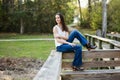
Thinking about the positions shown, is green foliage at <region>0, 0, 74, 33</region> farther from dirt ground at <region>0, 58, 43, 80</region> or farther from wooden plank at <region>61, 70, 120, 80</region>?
wooden plank at <region>61, 70, 120, 80</region>

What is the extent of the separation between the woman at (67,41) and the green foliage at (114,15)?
25083 millimetres

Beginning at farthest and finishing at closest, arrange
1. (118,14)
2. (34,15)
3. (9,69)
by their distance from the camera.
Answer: (34,15) → (118,14) → (9,69)

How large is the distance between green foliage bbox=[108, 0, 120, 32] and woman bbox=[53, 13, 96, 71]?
2508 cm

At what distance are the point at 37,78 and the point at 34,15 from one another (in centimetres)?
3269

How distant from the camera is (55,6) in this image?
35.8m

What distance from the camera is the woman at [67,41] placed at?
21.2 feet

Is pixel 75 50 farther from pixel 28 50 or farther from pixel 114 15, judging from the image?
pixel 114 15

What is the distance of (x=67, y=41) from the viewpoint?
6910 mm

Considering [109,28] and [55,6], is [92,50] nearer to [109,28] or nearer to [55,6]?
[109,28]

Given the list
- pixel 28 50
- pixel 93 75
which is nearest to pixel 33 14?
pixel 28 50

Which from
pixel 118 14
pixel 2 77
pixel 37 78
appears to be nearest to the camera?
pixel 37 78

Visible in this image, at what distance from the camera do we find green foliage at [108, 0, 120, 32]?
3173cm

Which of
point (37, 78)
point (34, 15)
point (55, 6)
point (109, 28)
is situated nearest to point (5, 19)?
point (34, 15)

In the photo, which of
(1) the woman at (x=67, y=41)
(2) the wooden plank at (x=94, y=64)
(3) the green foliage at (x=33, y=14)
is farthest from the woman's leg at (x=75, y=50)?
(3) the green foliage at (x=33, y=14)
